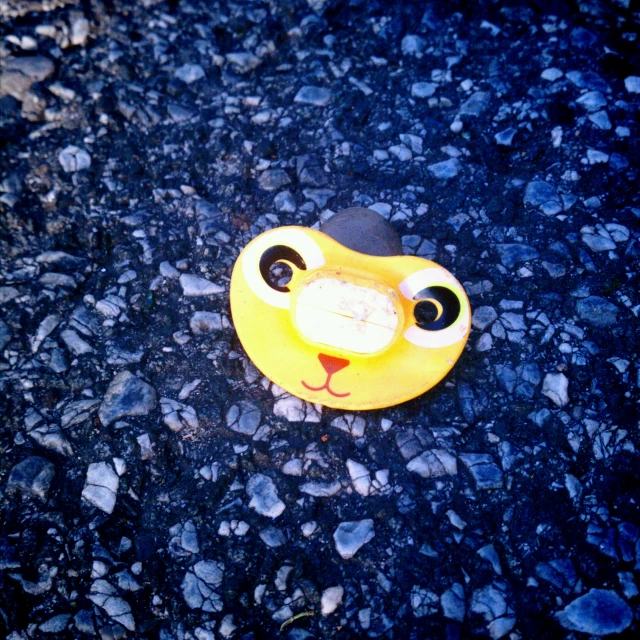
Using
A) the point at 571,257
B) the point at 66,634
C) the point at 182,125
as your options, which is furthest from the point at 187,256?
the point at 571,257

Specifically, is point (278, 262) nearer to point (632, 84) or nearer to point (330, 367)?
point (330, 367)

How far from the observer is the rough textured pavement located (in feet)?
6.26

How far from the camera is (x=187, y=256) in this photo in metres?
2.52

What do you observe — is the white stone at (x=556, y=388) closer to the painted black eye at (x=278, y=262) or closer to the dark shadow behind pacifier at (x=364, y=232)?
the dark shadow behind pacifier at (x=364, y=232)

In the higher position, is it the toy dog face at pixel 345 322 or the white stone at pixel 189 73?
the white stone at pixel 189 73

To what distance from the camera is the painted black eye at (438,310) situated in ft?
7.23

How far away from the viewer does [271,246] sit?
224 cm

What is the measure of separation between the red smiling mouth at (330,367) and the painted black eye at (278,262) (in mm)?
325

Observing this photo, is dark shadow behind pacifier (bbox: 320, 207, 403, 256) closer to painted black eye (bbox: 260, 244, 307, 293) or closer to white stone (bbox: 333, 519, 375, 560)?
painted black eye (bbox: 260, 244, 307, 293)

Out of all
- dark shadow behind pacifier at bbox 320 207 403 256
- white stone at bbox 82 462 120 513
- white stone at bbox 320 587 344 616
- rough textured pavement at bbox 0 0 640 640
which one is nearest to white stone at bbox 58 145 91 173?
rough textured pavement at bbox 0 0 640 640

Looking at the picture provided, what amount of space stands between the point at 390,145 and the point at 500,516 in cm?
167

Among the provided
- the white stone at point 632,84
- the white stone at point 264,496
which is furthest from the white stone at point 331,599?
the white stone at point 632,84

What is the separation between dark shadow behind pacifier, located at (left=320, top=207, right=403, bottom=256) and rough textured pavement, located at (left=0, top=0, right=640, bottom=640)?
23 cm

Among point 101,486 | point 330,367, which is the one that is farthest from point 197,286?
point 101,486
